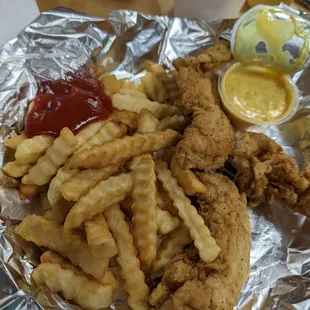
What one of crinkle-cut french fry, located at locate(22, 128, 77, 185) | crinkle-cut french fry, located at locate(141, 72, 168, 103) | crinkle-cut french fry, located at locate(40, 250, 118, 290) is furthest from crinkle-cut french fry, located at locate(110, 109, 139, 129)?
crinkle-cut french fry, located at locate(40, 250, 118, 290)

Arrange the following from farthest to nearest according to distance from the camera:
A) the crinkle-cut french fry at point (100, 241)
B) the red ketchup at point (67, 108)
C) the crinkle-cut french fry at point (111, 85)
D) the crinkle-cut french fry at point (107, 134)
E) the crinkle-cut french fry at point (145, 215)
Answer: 1. the crinkle-cut french fry at point (111, 85)
2. the red ketchup at point (67, 108)
3. the crinkle-cut french fry at point (107, 134)
4. the crinkle-cut french fry at point (145, 215)
5. the crinkle-cut french fry at point (100, 241)

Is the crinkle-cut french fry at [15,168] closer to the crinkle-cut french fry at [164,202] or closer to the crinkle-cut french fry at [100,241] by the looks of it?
the crinkle-cut french fry at [100,241]

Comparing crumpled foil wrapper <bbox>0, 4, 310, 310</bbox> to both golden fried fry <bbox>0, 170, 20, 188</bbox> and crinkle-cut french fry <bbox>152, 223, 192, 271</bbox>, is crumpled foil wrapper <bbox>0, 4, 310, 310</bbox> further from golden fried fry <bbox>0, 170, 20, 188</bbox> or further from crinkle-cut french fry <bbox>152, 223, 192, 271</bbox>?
crinkle-cut french fry <bbox>152, 223, 192, 271</bbox>

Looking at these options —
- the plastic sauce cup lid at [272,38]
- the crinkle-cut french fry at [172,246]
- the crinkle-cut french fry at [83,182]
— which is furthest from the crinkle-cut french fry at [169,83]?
the crinkle-cut french fry at [172,246]

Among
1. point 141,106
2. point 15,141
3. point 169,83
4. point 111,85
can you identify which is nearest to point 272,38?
point 169,83

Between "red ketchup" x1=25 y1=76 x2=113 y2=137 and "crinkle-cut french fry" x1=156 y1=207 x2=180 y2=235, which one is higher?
"red ketchup" x1=25 y1=76 x2=113 y2=137

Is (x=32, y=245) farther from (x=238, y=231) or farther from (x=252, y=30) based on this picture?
(x=252, y=30)
